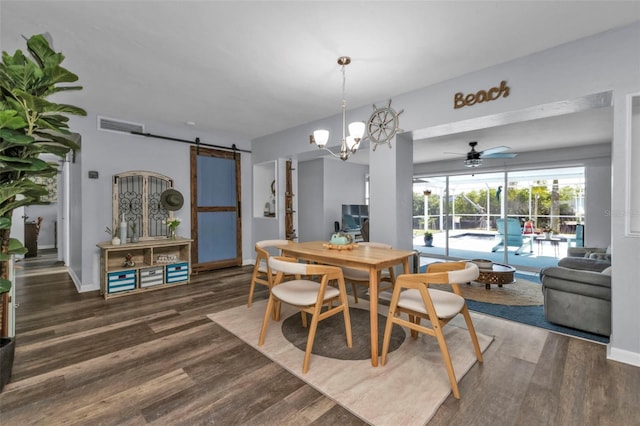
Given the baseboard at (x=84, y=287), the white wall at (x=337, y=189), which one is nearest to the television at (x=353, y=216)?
the white wall at (x=337, y=189)

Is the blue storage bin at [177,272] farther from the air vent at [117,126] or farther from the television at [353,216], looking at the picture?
the television at [353,216]

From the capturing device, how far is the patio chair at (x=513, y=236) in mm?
6339

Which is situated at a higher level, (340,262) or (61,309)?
(340,262)

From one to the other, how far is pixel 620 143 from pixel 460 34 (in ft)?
4.94

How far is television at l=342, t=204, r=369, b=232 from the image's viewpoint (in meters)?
7.34

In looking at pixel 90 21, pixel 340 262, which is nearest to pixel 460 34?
pixel 340 262

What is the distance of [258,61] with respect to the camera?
2.77m

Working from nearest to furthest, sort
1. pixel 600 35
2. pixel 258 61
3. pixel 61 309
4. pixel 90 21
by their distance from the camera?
pixel 90 21 < pixel 600 35 < pixel 258 61 < pixel 61 309

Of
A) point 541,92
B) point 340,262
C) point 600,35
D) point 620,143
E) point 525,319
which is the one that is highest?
point 600,35

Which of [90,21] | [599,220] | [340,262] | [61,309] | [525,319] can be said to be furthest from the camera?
[599,220]

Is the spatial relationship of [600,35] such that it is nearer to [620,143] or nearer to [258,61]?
[620,143]

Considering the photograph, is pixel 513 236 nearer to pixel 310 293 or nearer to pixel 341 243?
pixel 341 243

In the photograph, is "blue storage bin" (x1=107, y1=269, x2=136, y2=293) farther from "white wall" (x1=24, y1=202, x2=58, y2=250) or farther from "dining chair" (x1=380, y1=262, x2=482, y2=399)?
→ "white wall" (x1=24, y1=202, x2=58, y2=250)

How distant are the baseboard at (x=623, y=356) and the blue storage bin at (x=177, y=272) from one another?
4.95 meters
